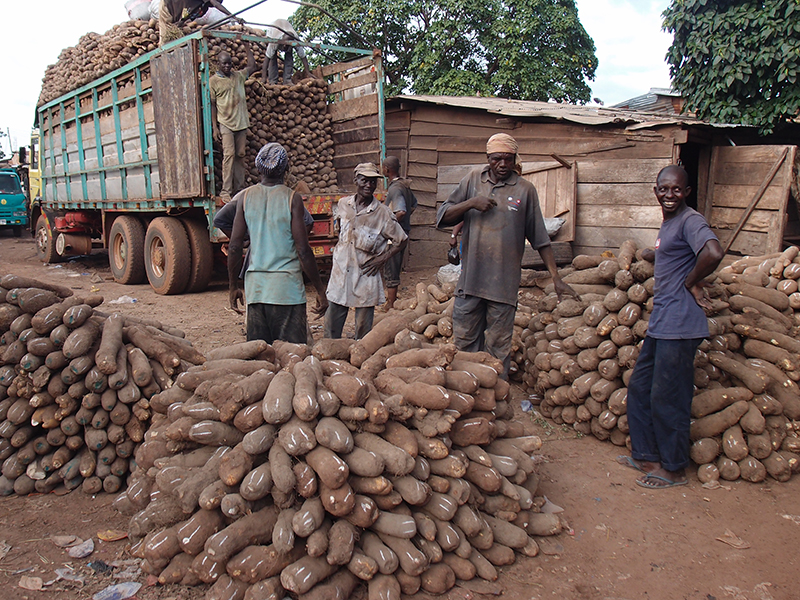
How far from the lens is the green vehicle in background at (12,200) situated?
1836 centimetres

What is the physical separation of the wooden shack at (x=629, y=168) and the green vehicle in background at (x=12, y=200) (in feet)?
49.1

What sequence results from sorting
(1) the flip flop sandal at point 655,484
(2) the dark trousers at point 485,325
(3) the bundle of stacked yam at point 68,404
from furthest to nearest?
(2) the dark trousers at point 485,325 < (1) the flip flop sandal at point 655,484 < (3) the bundle of stacked yam at point 68,404

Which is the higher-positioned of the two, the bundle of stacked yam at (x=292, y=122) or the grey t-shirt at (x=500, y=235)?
the bundle of stacked yam at (x=292, y=122)

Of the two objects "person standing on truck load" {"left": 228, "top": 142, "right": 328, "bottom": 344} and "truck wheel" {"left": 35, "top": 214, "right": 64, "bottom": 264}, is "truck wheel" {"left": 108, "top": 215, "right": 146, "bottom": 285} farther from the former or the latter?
"person standing on truck load" {"left": 228, "top": 142, "right": 328, "bottom": 344}

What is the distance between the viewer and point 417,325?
5.27 meters

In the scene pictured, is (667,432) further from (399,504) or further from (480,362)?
(399,504)

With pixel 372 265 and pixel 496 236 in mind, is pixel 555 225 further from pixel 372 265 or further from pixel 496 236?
pixel 372 265

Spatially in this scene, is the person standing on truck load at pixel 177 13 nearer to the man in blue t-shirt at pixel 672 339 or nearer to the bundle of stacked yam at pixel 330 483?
the bundle of stacked yam at pixel 330 483

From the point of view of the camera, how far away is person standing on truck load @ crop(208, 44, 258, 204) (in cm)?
731

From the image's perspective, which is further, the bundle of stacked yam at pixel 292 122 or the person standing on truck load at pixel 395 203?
the bundle of stacked yam at pixel 292 122

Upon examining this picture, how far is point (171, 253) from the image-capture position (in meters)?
8.29

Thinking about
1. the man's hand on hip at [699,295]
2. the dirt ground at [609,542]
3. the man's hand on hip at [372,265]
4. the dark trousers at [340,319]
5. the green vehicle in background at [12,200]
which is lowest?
the dirt ground at [609,542]

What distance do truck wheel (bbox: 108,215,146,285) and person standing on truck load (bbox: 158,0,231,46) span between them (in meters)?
2.96

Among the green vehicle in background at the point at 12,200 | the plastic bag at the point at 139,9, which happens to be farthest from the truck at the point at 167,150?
the green vehicle in background at the point at 12,200
